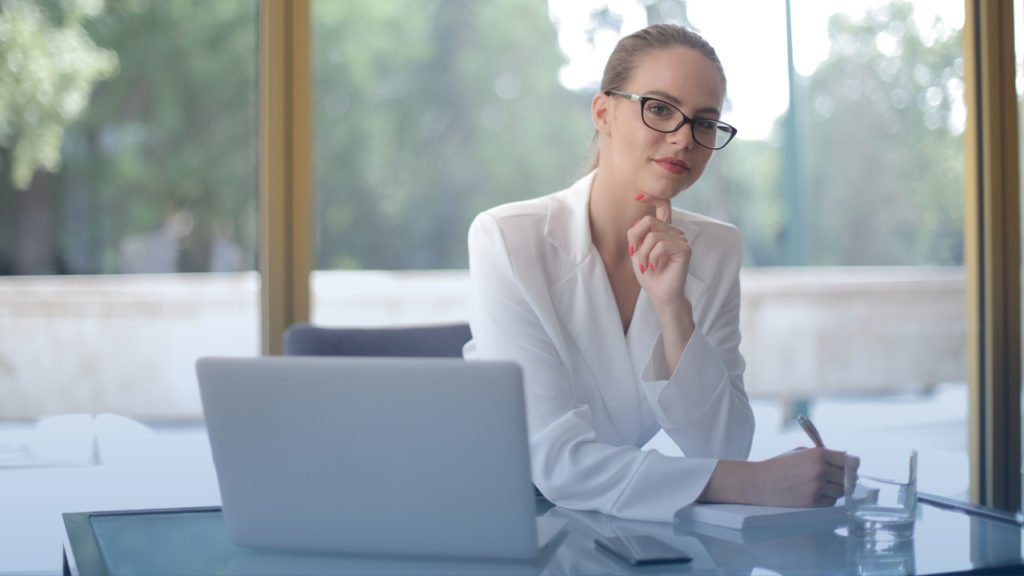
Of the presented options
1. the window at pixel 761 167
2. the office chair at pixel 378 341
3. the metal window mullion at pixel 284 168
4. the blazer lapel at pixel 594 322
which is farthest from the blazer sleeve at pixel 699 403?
the metal window mullion at pixel 284 168

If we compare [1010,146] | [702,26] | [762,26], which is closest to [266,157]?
[702,26]

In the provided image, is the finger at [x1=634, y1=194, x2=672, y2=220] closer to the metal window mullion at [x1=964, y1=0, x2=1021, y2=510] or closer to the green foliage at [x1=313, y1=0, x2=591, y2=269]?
the green foliage at [x1=313, y1=0, x2=591, y2=269]

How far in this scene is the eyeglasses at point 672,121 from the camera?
1.74 m

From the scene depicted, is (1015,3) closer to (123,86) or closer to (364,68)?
(364,68)

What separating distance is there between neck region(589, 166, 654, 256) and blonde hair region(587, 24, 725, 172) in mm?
192

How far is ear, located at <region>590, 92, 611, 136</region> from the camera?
1908mm

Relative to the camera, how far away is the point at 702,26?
3820mm

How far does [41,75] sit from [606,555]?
2.43 m

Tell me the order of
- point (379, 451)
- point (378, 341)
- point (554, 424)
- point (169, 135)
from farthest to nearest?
point (169, 135) < point (378, 341) < point (554, 424) < point (379, 451)

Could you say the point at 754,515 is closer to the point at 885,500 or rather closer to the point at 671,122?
the point at 885,500

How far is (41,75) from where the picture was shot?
2740 mm

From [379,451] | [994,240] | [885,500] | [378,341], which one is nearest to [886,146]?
[994,240]

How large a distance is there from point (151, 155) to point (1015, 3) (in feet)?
10.0

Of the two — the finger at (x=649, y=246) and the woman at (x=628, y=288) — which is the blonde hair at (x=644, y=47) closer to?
the woman at (x=628, y=288)
